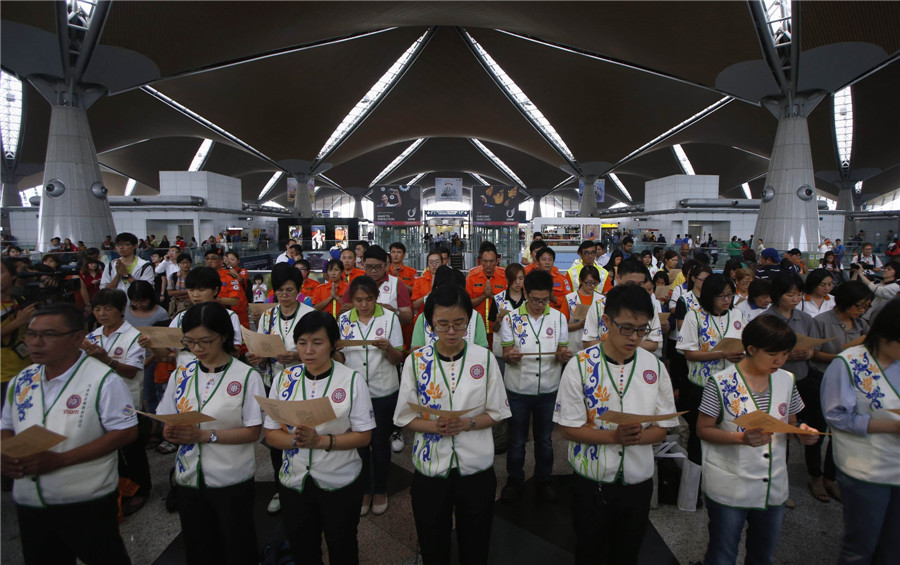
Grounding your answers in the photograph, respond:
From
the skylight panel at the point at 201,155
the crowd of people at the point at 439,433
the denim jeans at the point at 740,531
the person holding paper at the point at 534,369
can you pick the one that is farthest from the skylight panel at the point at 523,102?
the skylight panel at the point at 201,155

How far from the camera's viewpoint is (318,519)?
237 centimetres

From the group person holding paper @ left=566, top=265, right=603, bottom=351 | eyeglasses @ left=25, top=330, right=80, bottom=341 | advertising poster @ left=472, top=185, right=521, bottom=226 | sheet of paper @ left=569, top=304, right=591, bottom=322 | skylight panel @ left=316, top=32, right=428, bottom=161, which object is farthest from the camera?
skylight panel @ left=316, top=32, right=428, bottom=161

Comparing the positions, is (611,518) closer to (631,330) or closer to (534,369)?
(631,330)

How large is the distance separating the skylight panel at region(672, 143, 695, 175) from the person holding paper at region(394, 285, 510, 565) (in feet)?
162

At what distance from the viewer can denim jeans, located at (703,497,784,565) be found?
2.31m

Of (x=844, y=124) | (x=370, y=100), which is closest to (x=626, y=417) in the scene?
(x=370, y=100)

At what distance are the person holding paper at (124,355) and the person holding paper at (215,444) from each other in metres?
1.22

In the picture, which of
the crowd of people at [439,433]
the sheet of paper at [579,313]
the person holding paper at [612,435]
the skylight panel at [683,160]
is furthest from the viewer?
the skylight panel at [683,160]

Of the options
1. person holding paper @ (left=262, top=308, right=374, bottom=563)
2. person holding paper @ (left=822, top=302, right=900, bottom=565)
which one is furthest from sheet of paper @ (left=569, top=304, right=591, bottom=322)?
person holding paper @ (left=262, top=308, right=374, bottom=563)

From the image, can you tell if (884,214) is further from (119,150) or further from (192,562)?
(119,150)

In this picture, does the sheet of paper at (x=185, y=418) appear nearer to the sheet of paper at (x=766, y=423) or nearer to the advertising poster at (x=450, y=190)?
the sheet of paper at (x=766, y=423)

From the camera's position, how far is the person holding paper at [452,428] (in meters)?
2.31

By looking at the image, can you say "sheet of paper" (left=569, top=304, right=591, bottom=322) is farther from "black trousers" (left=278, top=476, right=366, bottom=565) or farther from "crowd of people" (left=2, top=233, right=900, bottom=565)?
"black trousers" (left=278, top=476, right=366, bottom=565)

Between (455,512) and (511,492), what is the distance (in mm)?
1358
